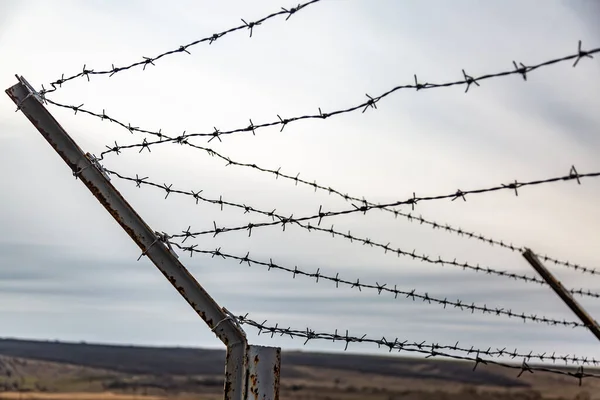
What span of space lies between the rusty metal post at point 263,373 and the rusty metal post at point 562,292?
3327 mm

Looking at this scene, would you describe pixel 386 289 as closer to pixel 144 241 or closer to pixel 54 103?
pixel 144 241

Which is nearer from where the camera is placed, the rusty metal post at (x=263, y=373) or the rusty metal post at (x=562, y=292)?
the rusty metal post at (x=263, y=373)

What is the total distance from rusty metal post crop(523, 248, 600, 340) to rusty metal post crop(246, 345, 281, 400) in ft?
10.9

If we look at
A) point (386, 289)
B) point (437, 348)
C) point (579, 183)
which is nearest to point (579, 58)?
point (579, 183)

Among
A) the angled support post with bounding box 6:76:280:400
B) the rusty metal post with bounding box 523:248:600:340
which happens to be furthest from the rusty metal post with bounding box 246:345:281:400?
the rusty metal post with bounding box 523:248:600:340

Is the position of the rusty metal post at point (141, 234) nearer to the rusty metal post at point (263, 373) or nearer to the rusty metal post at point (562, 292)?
the rusty metal post at point (263, 373)

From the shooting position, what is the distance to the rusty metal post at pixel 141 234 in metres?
4.33

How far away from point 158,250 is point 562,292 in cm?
379

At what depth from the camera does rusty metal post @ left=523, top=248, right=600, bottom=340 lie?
6773 millimetres

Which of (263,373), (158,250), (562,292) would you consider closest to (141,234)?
(158,250)

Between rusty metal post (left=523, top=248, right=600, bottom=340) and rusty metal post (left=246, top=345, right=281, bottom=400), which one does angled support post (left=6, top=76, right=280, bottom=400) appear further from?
rusty metal post (left=523, top=248, right=600, bottom=340)

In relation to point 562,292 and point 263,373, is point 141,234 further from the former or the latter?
point 562,292

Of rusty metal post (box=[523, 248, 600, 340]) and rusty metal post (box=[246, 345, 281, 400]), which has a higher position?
rusty metal post (box=[523, 248, 600, 340])

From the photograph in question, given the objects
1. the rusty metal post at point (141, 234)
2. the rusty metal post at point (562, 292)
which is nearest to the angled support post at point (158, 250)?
the rusty metal post at point (141, 234)
